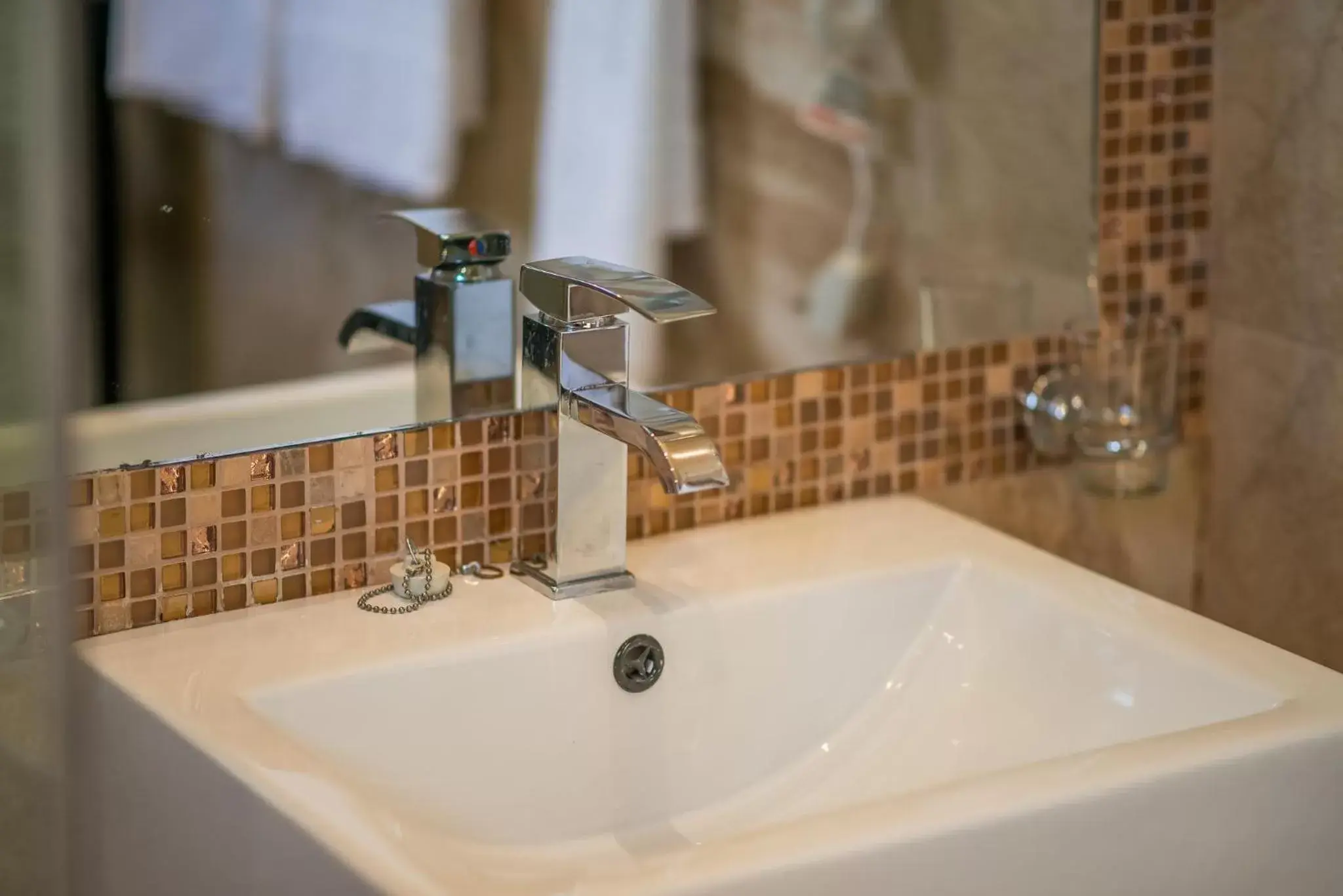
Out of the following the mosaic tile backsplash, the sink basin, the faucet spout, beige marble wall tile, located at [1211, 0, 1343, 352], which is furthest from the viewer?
beige marble wall tile, located at [1211, 0, 1343, 352]

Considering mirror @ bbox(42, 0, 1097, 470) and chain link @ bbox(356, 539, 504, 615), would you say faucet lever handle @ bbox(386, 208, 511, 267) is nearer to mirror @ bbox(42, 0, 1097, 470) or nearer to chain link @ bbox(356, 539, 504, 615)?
mirror @ bbox(42, 0, 1097, 470)

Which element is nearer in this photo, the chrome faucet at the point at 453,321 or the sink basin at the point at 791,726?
the sink basin at the point at 791,726

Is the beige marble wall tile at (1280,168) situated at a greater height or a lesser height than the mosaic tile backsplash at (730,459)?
greater

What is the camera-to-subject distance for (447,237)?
1.11 m

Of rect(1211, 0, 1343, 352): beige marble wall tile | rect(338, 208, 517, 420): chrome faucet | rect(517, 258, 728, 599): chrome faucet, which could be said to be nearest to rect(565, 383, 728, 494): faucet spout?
rect(517, 258, 728, 599): chrome faucet

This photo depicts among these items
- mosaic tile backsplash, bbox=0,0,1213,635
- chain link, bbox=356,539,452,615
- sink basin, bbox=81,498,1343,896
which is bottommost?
→ sink basin, bbox=81,498,1343,896

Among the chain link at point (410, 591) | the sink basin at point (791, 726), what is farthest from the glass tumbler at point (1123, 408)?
the chain link at point (410, 591)

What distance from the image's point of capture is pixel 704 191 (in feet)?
4.03

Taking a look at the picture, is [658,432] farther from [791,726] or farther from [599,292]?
[791,726]

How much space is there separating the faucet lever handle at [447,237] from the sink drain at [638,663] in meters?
0.28

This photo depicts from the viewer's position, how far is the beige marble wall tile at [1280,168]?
51.9 inches

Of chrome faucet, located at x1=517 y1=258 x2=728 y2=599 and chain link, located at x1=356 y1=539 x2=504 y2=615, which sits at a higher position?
chrome faucet, located at x1=517 y1=258 x2=728 y2=599

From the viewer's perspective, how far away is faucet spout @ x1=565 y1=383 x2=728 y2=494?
0.93m

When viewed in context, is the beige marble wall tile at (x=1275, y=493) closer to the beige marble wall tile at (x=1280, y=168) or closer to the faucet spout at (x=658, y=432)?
the beige marble wall tile at (x=1280, y=168)
